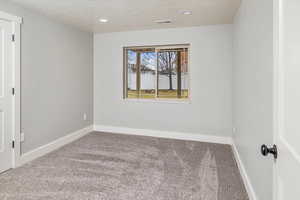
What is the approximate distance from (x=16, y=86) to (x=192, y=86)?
10.2ft

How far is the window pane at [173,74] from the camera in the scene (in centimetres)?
437

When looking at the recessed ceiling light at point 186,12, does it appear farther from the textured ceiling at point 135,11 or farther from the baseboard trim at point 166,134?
the baseboard trim at point 166,134

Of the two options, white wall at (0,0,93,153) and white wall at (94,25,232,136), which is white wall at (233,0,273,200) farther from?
white wall at (0,0,93,153)

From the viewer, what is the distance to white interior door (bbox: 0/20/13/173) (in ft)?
8.75

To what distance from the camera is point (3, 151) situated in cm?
272

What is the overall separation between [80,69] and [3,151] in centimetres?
221

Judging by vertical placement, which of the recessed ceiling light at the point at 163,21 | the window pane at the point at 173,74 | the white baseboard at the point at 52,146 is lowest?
the white baseboard at the point at 52,146

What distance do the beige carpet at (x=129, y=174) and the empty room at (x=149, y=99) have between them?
18mm

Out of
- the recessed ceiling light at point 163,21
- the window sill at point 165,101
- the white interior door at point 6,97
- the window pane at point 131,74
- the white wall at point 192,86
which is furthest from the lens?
the window pane at point 131,74

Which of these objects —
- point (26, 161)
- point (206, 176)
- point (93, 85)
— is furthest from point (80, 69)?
point (206, 176)

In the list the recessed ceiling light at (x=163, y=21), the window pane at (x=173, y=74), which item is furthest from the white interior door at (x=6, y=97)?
the window pane at (x=173, y=74)
